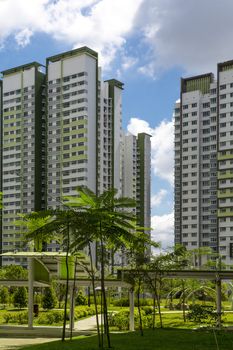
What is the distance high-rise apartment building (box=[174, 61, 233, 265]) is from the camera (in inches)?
4594

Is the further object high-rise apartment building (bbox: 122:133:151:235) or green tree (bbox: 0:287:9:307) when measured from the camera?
high-rise apartment building (bbox: 122:133:151:235)

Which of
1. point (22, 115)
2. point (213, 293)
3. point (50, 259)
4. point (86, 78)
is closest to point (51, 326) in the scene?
point (50, 259)

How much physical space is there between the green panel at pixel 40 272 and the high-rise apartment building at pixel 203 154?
81.1m

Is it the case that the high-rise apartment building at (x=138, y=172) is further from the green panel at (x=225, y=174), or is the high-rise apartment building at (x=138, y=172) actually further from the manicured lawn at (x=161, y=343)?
the manicured lawn at (x=161, y=343)

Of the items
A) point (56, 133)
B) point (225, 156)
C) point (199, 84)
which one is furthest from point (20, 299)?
point (199, 84)

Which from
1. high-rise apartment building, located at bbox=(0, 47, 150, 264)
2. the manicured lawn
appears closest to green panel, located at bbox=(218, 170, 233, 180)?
high-rise apartment building, located at bbox=(0, 47, 150, 264)

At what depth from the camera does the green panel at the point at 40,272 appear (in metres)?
34.8

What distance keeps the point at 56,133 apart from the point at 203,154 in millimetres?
32365

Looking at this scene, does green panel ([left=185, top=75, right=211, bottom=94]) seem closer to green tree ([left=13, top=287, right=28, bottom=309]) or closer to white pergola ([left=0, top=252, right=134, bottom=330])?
green tree ([left=13, top=287, right=28, bottom=309])

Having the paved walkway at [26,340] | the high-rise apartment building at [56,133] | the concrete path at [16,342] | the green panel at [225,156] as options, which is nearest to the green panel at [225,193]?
the green panel at [225,156]

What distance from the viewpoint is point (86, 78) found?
11394cm

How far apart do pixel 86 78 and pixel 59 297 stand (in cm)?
6390

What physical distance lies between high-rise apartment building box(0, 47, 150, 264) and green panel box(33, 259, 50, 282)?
248 feet

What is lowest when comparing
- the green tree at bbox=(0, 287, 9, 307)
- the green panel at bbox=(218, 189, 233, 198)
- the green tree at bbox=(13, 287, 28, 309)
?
the green tree at bbox=(0, 287, 9, 307)
